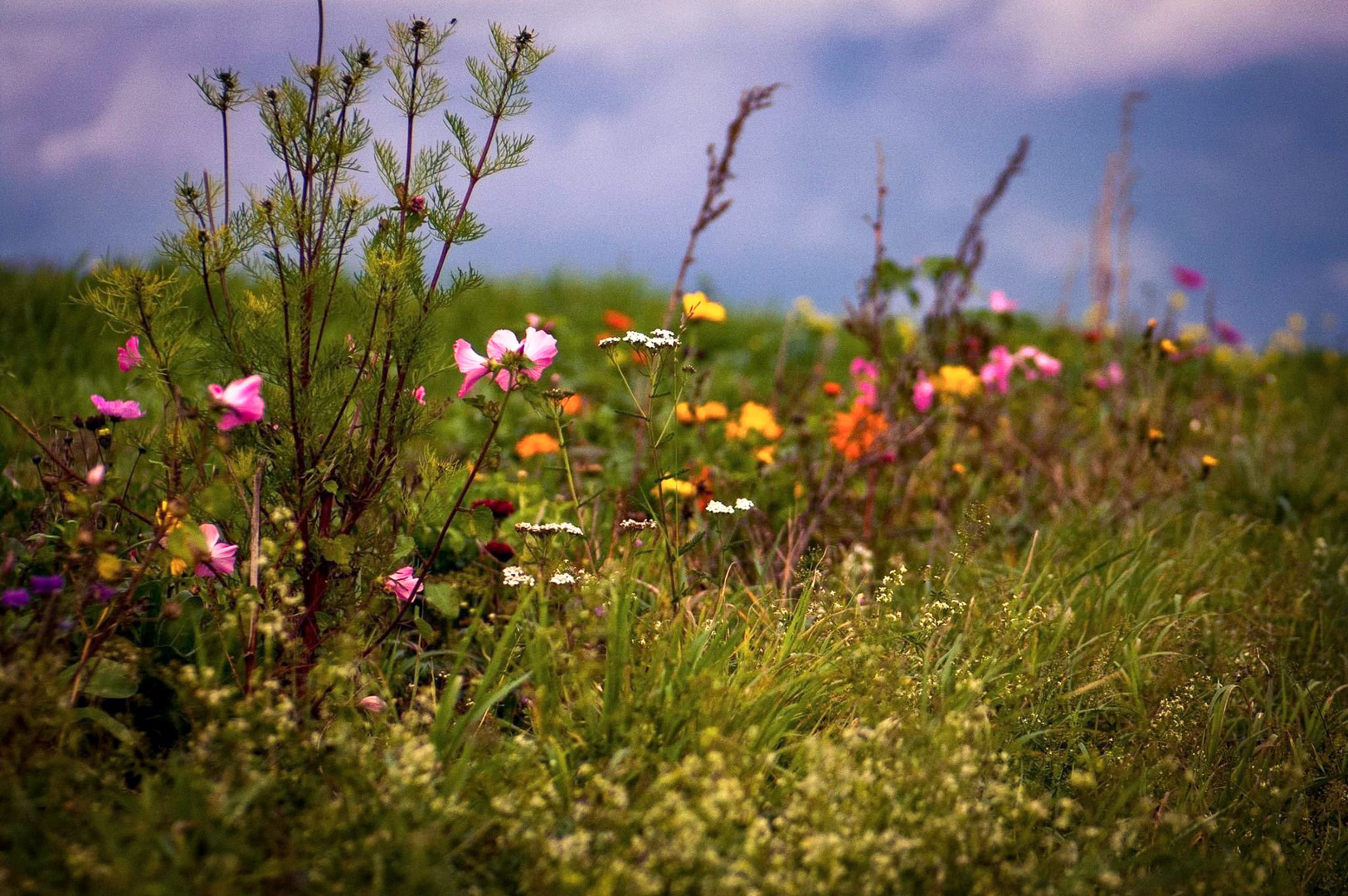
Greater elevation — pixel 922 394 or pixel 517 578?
pixel 922 394

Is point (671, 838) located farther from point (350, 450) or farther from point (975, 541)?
point (975, 541)

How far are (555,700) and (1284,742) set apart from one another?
212 centimetres

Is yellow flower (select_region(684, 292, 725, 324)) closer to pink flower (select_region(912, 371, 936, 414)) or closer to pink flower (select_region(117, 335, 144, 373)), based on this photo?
pink flower (select_region(117, 335, 144, 373))

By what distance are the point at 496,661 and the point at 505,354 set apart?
26.7 inches

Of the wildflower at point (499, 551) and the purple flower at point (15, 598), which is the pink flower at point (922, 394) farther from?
the purple flower at point (15, 598)

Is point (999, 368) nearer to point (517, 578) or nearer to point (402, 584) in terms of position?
point (517, 578)

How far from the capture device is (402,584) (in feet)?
8.46

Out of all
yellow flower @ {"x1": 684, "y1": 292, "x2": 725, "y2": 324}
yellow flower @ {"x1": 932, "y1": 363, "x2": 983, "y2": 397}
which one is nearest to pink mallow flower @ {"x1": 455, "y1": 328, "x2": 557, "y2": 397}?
yellow flower @ {"x1": 684, "y1": 292, "x2": 725, "y2": 324}

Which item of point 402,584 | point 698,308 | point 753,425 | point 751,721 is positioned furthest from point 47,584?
point 753,425

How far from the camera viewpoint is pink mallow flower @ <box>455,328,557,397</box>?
7.76 ft

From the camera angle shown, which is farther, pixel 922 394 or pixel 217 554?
pixel 922 394

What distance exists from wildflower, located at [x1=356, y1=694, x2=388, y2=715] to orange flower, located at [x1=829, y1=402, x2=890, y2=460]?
228 cm

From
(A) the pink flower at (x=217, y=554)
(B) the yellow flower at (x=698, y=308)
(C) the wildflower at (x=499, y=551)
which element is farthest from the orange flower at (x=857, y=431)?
(A) the pink flower at (x=217, y=554)

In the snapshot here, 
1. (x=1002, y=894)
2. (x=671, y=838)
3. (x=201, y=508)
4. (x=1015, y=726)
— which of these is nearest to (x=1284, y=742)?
(x=1015, y=726)
